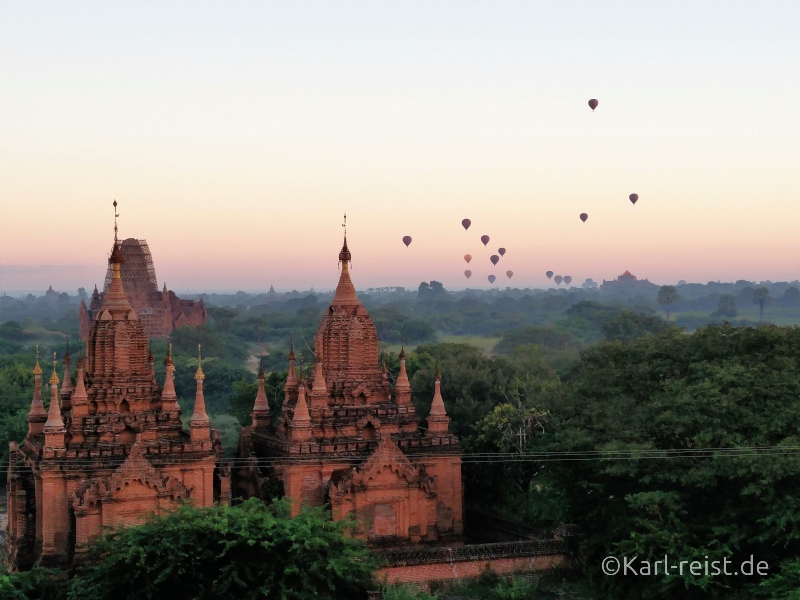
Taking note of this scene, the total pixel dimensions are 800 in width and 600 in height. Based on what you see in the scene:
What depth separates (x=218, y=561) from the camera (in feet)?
105

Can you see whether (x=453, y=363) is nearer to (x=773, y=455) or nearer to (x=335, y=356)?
(x=335, y=356)

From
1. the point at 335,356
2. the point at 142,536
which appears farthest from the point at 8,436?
the point at 142,536

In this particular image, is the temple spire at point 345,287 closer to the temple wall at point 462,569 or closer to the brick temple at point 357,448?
the brick temple at point 357,448

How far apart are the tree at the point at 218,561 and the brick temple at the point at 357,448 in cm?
535

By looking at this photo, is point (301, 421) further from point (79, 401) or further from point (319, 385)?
point (79, 401)

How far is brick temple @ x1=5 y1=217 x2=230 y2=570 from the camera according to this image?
120 ft

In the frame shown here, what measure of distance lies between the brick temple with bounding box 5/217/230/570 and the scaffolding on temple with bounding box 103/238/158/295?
255 ft

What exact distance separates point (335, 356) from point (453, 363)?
24093 mm

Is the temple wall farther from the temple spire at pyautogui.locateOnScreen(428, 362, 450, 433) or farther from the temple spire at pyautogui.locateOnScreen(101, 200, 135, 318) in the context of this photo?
the temple spire at pyautogui.locateOnScreen(101, 200, 135, 318)

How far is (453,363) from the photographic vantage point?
65625 mm

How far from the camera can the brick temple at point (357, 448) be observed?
3897 centimetres

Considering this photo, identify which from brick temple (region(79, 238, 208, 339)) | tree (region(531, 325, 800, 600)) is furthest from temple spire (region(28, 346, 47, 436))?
brick temple (region(79, 238, 208, 339))

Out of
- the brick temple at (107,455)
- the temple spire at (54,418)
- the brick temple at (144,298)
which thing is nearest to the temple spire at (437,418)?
the brick temple at (107,455)

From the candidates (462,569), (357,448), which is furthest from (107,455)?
(462,569)
